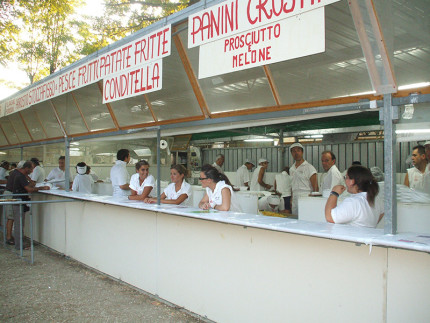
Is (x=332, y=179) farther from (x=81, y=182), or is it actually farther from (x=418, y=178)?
(x=81, y=182)

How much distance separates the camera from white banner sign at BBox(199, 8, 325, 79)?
2625mm

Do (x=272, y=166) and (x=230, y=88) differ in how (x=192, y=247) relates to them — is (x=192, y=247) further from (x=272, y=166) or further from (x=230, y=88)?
(x=272, y=166)

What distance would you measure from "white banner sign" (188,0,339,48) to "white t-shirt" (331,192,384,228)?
1636 millimetres

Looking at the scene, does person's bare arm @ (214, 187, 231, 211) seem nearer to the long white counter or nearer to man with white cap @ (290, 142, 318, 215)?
the long white counter

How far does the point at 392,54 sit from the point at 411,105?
1.24ft

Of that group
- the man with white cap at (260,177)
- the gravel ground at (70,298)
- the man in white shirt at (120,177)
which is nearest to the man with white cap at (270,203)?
the man with white cap at (260,177)

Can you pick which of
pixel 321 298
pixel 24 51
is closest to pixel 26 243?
pixel 321 298

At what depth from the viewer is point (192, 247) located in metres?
3.82

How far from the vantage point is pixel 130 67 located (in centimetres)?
437

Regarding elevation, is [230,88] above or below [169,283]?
above

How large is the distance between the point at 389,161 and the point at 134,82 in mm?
3004

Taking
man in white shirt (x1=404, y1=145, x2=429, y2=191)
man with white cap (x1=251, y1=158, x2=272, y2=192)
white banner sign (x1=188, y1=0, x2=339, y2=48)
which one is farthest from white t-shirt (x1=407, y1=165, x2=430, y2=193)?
man with white cap (x1=251, y1=158, x2=272, y2=192)

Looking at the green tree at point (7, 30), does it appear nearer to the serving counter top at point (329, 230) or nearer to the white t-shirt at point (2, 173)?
the white t-shirt at point (2, 173)

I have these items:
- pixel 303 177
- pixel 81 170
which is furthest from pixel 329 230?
pixel 81 170
